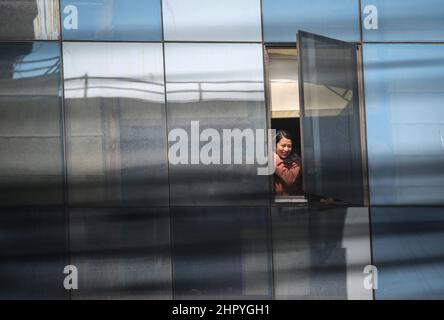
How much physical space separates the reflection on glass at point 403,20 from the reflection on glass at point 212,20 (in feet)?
4.58

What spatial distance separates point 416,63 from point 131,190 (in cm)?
384

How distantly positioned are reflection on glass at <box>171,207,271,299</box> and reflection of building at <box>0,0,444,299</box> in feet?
0.05

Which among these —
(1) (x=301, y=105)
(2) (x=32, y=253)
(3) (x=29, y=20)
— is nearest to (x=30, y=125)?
(3) (x=29, y=20)

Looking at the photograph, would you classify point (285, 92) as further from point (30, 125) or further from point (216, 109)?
point (30, 125)

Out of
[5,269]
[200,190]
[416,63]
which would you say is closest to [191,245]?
[200,190]

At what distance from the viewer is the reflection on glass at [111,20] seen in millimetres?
10242

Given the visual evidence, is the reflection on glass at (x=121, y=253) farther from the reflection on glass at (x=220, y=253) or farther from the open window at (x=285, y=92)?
the open window at (x=285, y=92)

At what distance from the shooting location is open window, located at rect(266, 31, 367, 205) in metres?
10.3

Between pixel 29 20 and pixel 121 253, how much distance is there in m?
2.91

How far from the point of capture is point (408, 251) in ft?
34.7

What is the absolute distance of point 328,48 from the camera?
10555 millimetres

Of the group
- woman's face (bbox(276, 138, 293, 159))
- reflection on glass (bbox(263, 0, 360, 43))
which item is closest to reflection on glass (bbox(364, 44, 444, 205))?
reflection on glass (bbox(263, 0, 360, 43))

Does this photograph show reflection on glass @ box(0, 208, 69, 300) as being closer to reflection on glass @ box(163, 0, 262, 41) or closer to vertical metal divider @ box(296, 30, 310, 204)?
reflection on glass @ box(163, 0, 262, 41)

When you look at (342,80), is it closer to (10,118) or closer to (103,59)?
(103,59)
